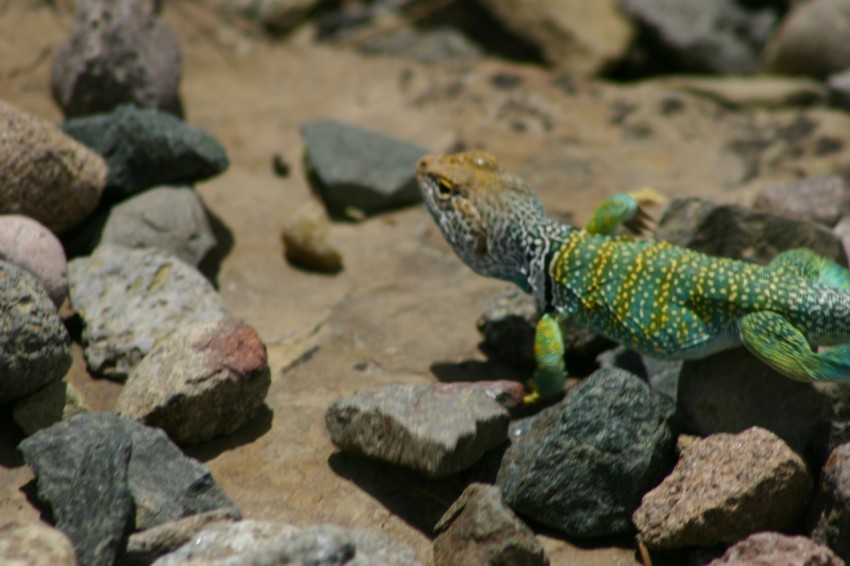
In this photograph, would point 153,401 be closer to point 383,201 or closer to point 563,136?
point 383,201

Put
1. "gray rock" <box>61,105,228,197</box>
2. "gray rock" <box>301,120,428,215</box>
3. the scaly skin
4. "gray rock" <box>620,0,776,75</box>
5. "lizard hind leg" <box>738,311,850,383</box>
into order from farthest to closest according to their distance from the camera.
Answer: "gray rock" <box>620,0,776,75</box>
"gray rock" <box>301,120,428,215</box>
"gray rock" <box>61,105,228,197</box>
the scaly skin
"lizard hind leg" <box>738,311,850,383</box>

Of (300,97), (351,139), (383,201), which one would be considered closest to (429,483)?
(383,201)

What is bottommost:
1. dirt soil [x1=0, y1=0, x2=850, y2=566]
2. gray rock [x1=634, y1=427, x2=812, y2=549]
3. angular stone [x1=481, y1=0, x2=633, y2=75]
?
dirt soil [x1=0, y1=0, x2=850, y2=566]

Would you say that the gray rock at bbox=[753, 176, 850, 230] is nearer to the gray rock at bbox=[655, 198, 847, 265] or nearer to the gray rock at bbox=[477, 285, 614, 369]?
the gray rock at bbox=[655, 198, 847, 265]

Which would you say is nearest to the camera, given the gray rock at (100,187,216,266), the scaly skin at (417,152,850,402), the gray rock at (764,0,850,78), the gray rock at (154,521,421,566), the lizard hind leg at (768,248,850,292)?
the gray rock at (154,521,421,566)

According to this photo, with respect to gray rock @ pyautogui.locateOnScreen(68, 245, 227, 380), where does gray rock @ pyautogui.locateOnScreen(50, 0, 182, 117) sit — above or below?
above

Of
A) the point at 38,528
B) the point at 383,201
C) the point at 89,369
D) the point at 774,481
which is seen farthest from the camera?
the point at 383,201

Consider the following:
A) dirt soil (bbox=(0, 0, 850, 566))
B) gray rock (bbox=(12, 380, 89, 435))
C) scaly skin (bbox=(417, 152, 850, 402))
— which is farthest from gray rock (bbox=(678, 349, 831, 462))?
gray rock (bbox=(12, 380, 89, 435))

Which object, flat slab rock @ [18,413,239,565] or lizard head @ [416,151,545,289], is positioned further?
lizard head @ [416,151,545,289]
